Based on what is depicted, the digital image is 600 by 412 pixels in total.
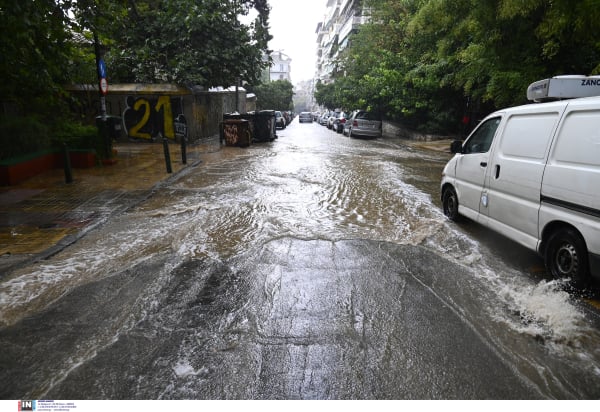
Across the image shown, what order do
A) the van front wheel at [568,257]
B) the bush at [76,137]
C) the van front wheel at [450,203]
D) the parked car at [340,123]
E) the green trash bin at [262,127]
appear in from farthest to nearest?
the parked car at [340,123] < the green trash bin at [262,127] < the bush at [76,137] < the van front wheel at [450,203] < the van front wheel at [568,257]

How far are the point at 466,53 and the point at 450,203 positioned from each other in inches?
330

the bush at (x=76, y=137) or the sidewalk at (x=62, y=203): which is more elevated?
the bush at (x=76, y=137)

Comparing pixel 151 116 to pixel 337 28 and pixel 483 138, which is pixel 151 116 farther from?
pixel 337 28

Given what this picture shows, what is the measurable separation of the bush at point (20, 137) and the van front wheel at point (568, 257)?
1070cm

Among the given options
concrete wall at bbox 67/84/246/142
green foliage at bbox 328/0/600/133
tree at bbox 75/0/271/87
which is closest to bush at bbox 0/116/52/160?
concrete wall at bbox 67/84/246/142

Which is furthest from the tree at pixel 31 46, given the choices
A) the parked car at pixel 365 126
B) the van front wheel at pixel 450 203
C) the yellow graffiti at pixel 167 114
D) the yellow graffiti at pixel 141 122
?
the parked car at pixel 365 126

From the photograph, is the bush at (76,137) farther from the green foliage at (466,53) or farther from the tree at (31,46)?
the green foliage at (466,53)

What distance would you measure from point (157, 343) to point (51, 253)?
2.88 metres

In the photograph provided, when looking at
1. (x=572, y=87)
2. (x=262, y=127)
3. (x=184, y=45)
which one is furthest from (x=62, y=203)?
(x=262, y=127)

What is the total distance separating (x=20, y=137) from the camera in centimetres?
1002

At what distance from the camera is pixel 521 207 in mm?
4852

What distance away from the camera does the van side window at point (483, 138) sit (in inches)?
227

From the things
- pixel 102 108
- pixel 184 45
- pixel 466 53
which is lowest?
pixel 102 108

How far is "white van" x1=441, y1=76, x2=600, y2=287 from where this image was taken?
390 cm
